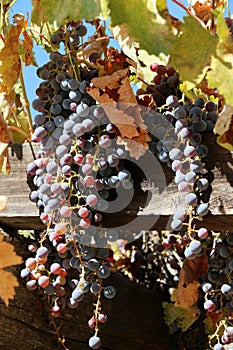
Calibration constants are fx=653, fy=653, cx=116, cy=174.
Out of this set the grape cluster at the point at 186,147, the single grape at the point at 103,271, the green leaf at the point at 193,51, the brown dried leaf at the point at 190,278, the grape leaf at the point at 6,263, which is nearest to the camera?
the grape leaf at the point at 6,263

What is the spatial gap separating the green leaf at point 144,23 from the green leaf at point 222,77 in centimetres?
13

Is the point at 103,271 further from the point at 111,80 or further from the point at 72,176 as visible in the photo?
the point at 111,80

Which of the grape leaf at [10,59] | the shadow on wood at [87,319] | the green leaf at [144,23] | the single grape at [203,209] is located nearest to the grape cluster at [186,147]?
the single grape at [203,209]

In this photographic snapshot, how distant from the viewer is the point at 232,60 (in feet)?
2.42

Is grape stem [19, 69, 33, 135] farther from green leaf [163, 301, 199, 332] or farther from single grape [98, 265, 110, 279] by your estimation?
green leaf [163, 301, 199, 332]

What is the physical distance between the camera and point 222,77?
0.73m

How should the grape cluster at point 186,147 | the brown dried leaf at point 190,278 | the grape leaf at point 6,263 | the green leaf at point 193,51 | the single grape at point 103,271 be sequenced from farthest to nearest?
the brown dried leaf at point 190,278, the single grape at point 103,271, the grape cluster at point 186,147, the green leaf at point 193,51, the grape leaf at point 6,263

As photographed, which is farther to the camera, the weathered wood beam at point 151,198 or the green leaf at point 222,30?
the weathered wood beam at point 151,198

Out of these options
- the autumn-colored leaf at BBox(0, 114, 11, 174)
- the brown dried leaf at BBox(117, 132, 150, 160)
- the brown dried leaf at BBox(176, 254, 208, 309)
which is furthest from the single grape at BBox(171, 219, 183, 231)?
the autumn-colored leaf at BBox(0, 114, 11, 174)

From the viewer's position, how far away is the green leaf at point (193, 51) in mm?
→ 791

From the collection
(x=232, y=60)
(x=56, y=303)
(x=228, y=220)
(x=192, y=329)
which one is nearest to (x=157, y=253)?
(x=192, y=329)

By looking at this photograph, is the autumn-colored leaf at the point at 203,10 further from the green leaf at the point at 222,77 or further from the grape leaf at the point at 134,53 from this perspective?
the green leaf at the point at 222,77

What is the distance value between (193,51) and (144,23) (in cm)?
9

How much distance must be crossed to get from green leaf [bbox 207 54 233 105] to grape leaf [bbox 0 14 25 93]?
0.41 m
